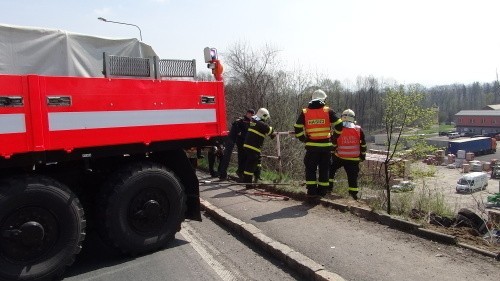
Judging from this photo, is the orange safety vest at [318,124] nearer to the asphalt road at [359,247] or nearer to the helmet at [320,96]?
the helmet at [320,96]

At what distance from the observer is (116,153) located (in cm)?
478

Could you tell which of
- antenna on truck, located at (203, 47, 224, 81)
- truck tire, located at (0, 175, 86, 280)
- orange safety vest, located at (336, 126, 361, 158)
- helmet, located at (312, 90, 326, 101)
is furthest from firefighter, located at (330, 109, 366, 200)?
truck tire, located at (0, 175, 86, 280)

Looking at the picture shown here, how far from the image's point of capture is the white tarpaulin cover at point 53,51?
422 centimetres

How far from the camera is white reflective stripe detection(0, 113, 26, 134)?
3881 mm

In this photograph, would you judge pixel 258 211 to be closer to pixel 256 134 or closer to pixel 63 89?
pixel 256 134

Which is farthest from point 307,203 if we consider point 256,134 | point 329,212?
point 256,134

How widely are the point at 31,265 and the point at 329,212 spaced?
4.10 meters

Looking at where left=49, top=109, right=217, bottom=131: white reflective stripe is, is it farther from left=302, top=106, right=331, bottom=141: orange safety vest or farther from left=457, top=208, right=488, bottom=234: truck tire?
left=457, top=208, right=488, bottom=234: truck tire

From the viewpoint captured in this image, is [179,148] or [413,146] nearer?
[179,148]

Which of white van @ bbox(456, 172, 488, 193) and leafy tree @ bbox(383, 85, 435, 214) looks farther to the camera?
white van @ bbox(456, 172, 488, 193)

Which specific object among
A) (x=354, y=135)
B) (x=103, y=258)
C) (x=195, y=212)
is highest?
(x=354, y=135)

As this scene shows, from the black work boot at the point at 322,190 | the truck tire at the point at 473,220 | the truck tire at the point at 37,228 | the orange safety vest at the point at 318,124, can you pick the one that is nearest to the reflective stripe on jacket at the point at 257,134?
the orange safety vest at the point at 318,124

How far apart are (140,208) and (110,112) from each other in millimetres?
1228

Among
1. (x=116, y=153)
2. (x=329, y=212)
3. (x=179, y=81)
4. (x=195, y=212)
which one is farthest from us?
(x=329, y=212)
